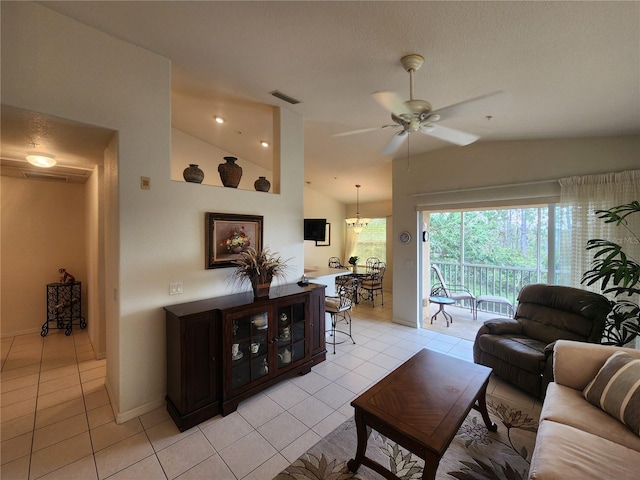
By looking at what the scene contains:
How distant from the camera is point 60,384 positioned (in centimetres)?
279

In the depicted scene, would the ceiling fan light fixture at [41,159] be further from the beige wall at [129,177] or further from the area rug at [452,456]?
the area rug at [452,456]

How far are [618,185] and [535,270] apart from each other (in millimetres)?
2552

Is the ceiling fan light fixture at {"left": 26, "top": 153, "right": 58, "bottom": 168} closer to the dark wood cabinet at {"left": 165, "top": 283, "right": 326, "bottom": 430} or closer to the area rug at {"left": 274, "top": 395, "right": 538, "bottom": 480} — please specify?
the dark wood cabinet at {"left": 165, "top": 283, "right": 326, "bottom": 430}

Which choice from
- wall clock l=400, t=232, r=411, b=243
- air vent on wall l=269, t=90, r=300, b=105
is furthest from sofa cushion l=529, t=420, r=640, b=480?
air vent on wall l=269, t=90, r=300, b=105

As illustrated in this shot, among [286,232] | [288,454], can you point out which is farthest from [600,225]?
[288,454]

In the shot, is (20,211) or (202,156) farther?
(202,156)

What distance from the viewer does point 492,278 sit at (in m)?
5.55

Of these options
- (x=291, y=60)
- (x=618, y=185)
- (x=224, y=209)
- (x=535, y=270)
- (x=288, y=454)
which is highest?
(x=291, y=60)

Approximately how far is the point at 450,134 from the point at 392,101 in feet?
2.47

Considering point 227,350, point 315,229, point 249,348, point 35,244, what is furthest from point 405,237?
point 35,244

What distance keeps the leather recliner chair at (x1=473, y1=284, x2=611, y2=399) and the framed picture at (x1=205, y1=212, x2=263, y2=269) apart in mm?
2970

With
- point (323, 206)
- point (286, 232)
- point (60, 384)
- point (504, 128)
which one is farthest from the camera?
point (323, 206)

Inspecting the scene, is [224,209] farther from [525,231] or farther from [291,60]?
[525,231]

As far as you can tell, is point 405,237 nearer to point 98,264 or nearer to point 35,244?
point 98,264
